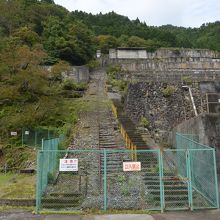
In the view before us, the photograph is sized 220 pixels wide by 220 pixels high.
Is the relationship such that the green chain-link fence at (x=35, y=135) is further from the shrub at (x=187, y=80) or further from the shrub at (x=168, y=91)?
the shrub at (x=187, y=80)

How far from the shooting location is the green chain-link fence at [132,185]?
9.41m

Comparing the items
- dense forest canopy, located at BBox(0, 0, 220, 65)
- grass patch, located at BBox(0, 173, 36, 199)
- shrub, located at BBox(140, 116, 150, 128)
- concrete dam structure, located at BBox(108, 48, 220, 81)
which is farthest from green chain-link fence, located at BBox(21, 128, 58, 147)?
concrete dam structure, located at BBox(108, 48, 220, 81)

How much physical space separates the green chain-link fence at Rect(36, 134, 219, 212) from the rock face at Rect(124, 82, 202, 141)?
41.8 ft

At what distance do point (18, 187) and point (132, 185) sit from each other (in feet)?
14.6

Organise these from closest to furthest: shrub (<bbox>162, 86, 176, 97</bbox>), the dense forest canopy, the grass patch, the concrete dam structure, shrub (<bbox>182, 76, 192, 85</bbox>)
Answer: the grass patch, shrub (<bbox>162, 86, 176, 97</bbox>), shrub (<bbox>182, 76, 192, 85</bbox>), the concrete dam structure, the dense forest canopy

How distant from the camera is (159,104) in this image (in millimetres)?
25781

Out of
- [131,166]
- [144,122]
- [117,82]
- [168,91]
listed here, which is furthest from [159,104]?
[131,166]

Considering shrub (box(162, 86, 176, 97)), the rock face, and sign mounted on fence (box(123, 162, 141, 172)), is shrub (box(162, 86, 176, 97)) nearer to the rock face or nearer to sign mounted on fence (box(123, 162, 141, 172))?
the rock face

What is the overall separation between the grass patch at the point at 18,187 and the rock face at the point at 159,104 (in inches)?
472

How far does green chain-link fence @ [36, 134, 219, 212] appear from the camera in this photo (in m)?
9.41

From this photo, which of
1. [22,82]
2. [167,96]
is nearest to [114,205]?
[22,82]

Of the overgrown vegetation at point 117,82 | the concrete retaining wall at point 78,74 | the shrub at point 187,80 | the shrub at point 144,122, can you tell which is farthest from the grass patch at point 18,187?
the concrete retaining wall at point 78,74

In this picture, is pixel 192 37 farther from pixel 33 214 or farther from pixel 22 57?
pixel 33 214

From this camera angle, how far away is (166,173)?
37.7 ft
